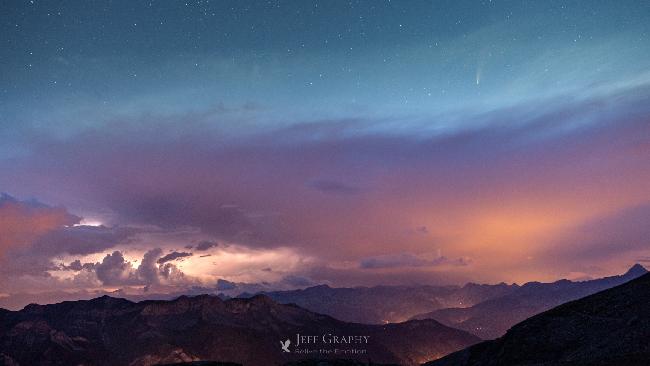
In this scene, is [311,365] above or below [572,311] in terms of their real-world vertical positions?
below

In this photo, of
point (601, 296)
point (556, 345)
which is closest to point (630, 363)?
point (556, 345)

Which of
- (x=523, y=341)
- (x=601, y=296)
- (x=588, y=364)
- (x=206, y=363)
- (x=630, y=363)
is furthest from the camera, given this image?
(x=206, y=363)

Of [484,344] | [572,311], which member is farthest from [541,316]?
[484,344]

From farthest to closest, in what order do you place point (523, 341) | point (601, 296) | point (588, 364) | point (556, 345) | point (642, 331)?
point (601, 296), point (523, 341), point (556, 345), point (642, 331), point (588, 364)

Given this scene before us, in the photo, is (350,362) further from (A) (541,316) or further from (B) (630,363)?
(B) (630,363)

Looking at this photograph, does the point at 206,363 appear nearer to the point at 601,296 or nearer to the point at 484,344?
the point at 484,344

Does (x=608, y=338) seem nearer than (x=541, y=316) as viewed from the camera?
Yes
